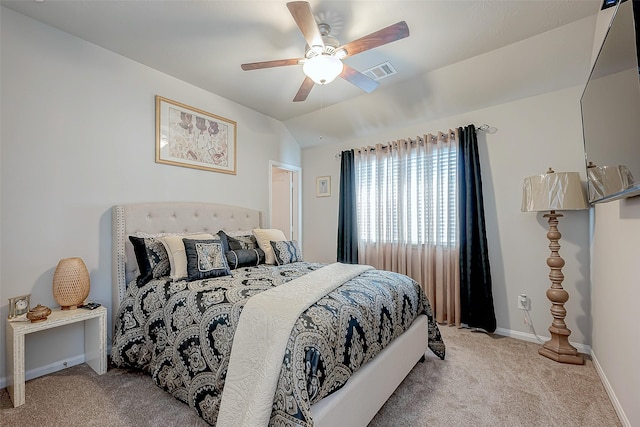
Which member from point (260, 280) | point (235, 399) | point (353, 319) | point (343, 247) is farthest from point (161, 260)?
point (343, 247)

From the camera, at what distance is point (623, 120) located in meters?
1.28

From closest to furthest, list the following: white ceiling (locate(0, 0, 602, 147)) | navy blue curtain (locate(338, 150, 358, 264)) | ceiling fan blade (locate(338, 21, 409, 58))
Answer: ceiling fan blade (locate(338, 21, 409, 58)) → white ceiling (locate(0, 0, 602, 147)) → navy blue curtain (locate(338, 150, 358, 264))

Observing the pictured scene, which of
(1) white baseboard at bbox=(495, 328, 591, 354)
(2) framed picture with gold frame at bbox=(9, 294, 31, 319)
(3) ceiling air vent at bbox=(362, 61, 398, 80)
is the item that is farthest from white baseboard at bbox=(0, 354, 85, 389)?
(1) white baseboard at bbox=(495, 328, 591, 354)

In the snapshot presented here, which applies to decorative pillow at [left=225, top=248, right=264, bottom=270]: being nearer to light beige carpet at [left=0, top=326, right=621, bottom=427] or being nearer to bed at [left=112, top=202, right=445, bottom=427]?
bed at [left=112, top=202, right=445, bottom=427]

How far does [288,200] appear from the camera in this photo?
4.84m

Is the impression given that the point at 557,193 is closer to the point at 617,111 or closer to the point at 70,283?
the point at 617,111

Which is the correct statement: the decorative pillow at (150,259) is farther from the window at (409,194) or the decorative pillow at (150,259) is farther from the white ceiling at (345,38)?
the window at (409,194)

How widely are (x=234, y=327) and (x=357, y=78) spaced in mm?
2029

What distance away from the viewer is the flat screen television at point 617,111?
1138 millimetres

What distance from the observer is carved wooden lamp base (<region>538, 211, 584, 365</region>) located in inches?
93.7

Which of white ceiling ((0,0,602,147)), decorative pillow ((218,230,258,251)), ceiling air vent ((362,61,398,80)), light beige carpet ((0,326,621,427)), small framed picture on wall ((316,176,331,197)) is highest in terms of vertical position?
white ceiling ((0,0,602,147))

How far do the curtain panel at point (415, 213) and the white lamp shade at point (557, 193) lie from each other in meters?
0.83

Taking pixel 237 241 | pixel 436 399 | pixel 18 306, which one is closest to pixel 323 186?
pixel 237 241

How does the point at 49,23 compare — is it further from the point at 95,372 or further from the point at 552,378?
the point at 552,378
